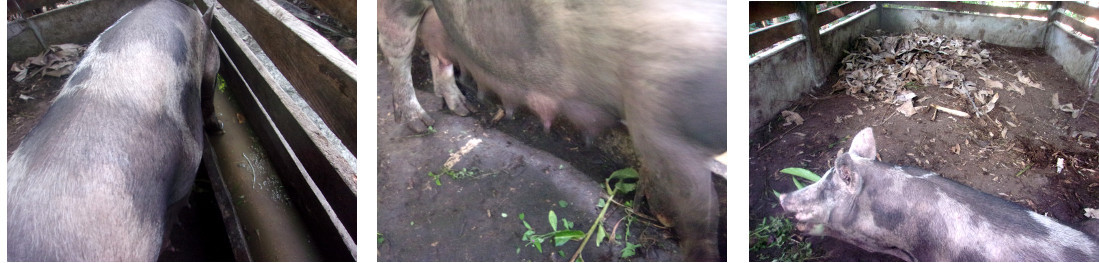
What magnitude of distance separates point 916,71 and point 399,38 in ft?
4.56

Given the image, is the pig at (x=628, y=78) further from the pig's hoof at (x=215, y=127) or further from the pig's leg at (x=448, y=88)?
the pig's hoof at (x=215, y=127)

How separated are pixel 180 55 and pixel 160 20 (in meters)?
0.13

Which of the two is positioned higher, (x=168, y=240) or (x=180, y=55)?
Result: (x=180, y=55)

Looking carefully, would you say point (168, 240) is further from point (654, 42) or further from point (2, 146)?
point (654, 42)

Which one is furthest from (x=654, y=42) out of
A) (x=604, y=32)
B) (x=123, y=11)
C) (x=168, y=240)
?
(x=123, y=11)

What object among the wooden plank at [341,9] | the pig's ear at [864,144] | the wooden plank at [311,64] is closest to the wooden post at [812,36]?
the pig's ear at [864,144]

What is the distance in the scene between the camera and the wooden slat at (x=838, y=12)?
5.00ft

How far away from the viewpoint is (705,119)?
1.08 meters

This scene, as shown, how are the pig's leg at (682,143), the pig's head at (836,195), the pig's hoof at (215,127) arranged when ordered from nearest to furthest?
the pig's leg at (682,143) < the pig's head at (836,195) < the pig's hoof at (215,127)

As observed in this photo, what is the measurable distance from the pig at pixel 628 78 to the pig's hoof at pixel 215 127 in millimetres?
1057

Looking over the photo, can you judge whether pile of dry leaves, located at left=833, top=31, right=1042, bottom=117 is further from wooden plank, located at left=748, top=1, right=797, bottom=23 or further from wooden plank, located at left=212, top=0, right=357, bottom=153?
wooden plank, located at left=212, top=0, right=357, bottom=153

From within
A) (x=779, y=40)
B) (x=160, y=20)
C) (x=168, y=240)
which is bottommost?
(x=168, y=240)

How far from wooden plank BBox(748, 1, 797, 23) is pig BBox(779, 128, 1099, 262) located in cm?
39

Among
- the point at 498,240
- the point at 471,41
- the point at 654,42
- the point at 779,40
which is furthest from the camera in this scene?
the point at 779,40
